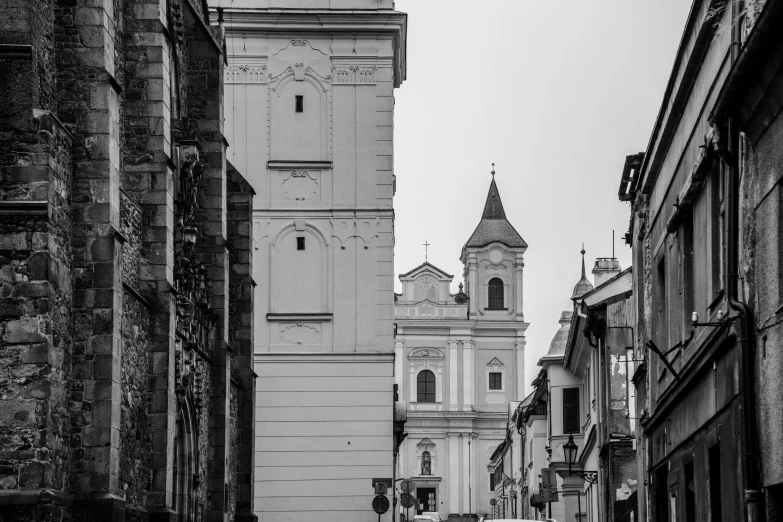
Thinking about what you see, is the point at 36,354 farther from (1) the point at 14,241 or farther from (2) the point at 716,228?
(2) the point at 716,228

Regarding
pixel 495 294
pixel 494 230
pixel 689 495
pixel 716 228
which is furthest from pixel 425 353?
pixel 716 228

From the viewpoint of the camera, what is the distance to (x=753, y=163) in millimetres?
11680

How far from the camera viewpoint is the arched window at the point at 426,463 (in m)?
96.4

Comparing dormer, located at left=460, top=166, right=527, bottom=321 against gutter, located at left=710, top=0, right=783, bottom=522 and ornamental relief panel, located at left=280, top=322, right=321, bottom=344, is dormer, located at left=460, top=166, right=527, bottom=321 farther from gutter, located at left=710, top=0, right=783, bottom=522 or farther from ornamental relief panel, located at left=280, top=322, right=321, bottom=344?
gutter, located at left=710, top=0, right=783, bottom=522

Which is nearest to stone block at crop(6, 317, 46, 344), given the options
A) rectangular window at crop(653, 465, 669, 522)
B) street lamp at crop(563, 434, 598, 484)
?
rectangular window at crop(653, 465, 669, 522)

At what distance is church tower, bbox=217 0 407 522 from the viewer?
38.3 metres

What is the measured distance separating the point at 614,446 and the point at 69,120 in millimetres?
13705

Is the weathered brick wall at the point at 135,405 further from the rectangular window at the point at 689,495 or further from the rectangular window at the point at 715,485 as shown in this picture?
the rectangular window at the point at 715,485

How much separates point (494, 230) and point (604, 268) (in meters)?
A: 51.8

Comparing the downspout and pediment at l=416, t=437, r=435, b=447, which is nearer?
the downspout

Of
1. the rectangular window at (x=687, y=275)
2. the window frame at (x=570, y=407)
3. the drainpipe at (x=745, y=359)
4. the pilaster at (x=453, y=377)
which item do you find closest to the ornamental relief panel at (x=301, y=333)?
the window frame at (x=570, y=407)

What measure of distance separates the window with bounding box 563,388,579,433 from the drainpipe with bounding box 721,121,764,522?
99.6 ft

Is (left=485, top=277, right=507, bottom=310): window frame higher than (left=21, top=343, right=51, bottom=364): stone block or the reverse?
higher

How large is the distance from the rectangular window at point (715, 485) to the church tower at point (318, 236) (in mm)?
23958
